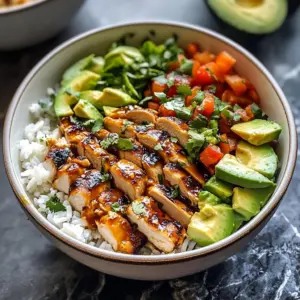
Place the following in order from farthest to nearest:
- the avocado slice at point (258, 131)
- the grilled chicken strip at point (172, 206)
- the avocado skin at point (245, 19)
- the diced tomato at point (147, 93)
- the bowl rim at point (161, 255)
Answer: the avocado skin at point (245, 19) < the diced tomato at point (147, 93) < the avocado slice at point (258, 131) < the grilled chicken strip at point (172, 206) < the bowl rim at point (161, 255)

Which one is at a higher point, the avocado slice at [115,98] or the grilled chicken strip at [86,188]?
the avocado slice at [115,98]

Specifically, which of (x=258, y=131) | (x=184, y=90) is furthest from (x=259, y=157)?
(x=184, y=90)

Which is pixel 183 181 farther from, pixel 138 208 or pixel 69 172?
pixel 69 172

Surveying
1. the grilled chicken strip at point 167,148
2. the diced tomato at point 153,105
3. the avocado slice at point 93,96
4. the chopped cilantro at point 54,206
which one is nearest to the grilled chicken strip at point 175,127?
the grilled chicken strip at point 167,148

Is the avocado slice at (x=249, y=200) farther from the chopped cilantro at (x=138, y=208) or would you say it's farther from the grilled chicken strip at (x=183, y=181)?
the chopped cilantro at (x=138, y=208)

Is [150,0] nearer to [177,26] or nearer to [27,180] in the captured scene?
[177,26]

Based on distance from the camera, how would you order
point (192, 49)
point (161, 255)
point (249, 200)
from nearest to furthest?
point (161, 255) → point (249, 200) → point (192, 49)

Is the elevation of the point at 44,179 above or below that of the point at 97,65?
below
